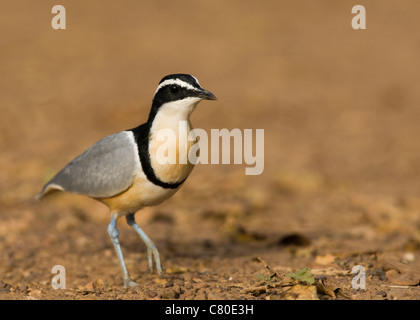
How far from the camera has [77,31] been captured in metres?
17.8

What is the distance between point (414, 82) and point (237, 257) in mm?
10304

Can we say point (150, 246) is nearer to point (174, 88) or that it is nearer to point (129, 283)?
point (129, 283)

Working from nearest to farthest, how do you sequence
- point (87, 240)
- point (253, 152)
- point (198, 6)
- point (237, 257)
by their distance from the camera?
1. point (237, 257)
2. point (87, 240)
3. point (253, 152)
4. point (198, 6)

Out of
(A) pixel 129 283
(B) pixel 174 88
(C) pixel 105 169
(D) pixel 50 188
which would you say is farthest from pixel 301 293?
(D) pixel 50 188

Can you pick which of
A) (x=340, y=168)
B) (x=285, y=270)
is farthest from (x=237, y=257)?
(x=340, y=168)

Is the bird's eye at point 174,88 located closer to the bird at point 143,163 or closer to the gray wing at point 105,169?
the bird at point 143,163

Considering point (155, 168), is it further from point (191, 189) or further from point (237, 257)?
point (191, 189)

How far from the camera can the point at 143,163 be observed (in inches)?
203

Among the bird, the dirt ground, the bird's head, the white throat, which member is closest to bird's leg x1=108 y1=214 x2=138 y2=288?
the bird

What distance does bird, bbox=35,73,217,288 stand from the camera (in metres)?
5.02

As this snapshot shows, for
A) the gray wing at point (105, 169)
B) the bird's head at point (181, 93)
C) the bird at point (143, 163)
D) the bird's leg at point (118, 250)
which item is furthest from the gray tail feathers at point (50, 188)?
the bird's head at point (181, 93)

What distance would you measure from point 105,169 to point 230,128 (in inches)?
276

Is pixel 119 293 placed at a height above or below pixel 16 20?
below

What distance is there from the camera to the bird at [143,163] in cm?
502
